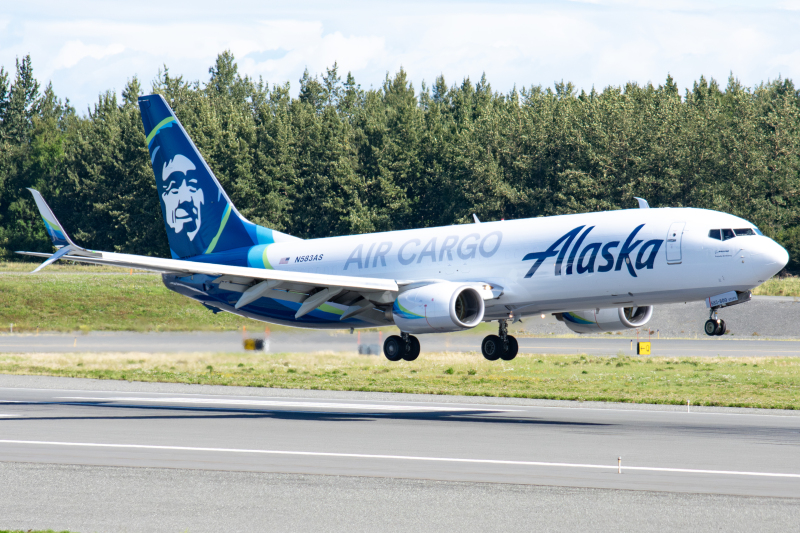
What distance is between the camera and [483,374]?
161ft

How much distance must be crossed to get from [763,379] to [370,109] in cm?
8921

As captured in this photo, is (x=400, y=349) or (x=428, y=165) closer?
(x=400, y=349)

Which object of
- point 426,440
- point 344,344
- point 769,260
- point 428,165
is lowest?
point 426,440

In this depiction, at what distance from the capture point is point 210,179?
41.9 metres

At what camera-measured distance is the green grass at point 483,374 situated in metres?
40.9

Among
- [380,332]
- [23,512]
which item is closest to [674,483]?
[23,512]

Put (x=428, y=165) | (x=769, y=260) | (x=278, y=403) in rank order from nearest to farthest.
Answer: (x=769, y=260) → (x=278, y=403) → (x=428, y=165)

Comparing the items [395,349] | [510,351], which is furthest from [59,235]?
[510,351]

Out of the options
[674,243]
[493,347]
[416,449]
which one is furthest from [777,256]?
[416,449]

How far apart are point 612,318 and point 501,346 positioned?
4351 millimetres

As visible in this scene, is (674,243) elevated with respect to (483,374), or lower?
elevated

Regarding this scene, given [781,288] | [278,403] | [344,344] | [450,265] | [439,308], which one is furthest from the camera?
[781,288]

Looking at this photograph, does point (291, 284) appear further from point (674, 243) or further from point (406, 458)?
point (406, 458)

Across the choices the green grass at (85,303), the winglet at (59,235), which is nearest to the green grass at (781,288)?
the green grass at (85,303)
